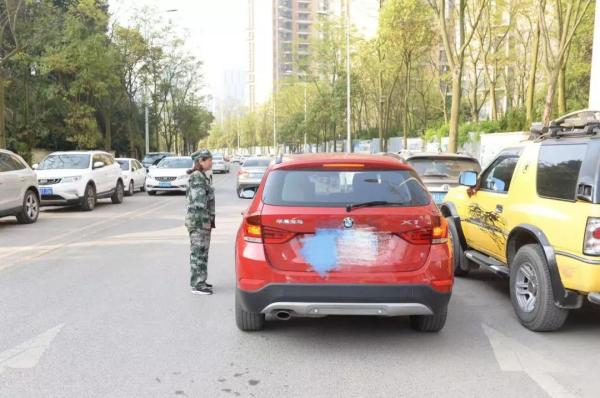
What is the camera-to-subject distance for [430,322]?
17.5 feet

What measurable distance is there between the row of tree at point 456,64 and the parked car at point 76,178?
40.9ft

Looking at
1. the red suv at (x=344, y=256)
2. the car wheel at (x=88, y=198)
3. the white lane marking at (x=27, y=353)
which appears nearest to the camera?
the white lane marking at (x=27, y=353)

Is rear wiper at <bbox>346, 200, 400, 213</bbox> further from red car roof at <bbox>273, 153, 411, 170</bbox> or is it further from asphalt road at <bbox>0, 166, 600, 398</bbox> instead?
asphalt road at <bbox>0, 166, 600, 398</bbox>

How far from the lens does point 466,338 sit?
17.5 feet

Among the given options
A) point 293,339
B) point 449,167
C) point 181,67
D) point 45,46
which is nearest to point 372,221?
point 293,339

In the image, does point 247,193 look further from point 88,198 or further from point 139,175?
point 139,175

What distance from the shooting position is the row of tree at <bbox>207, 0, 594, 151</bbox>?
23.9m

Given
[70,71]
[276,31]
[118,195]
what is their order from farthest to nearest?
[276,31], [70,71], [118,195]

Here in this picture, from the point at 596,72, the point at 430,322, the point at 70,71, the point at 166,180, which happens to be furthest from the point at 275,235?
the point at 70,71

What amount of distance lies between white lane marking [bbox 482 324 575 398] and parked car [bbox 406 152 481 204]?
5.46m

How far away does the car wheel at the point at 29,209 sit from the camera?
13.7 m

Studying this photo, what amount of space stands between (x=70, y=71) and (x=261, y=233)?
1269 inches

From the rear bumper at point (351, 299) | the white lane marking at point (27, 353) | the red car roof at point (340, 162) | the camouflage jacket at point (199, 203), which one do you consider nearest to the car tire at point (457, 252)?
the red car roof at point (340, 162)

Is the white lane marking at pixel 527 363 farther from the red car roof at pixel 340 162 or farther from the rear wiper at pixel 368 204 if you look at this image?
the red car roof at pixel 340 162
